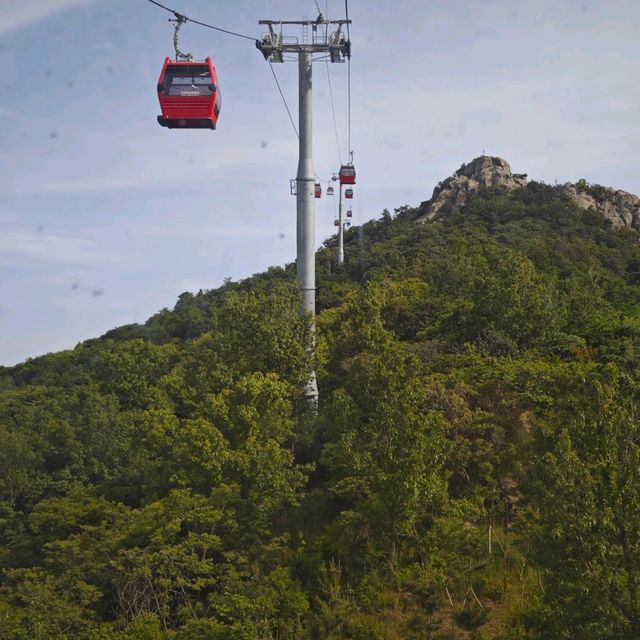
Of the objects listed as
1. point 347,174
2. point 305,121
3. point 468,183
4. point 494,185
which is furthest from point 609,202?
point 305,121

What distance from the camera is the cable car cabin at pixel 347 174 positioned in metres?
39.9

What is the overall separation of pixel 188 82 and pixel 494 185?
57.6 meters

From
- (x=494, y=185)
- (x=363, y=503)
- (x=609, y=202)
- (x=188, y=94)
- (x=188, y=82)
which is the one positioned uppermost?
(x=494, y=185)

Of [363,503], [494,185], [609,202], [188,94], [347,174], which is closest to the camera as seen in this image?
[188,94]

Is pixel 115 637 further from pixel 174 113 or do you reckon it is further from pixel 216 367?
pixel 174 113

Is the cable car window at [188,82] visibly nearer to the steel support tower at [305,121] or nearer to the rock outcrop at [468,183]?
the steel support tower at [305,121]

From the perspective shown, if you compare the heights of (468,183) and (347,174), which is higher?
(468,183)

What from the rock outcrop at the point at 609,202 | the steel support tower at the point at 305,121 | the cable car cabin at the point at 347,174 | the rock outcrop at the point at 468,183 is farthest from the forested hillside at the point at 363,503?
the rock outcrop at the point at 468,183

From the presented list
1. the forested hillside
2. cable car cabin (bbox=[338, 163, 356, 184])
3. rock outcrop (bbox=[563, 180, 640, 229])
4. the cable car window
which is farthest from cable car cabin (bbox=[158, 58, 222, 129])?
rock outcrop (bbox=[563, 180, 640, 229])

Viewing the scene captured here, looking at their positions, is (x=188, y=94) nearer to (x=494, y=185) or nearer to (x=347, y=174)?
(x=347, y=174)

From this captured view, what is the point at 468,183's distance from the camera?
71.1m

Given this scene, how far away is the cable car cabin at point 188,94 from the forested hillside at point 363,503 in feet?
22.6

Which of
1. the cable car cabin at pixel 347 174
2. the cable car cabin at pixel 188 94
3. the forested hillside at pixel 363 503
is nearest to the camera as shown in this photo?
the forested hillside at pixel 363 503

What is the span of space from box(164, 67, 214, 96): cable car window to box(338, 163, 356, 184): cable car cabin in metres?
24.1
